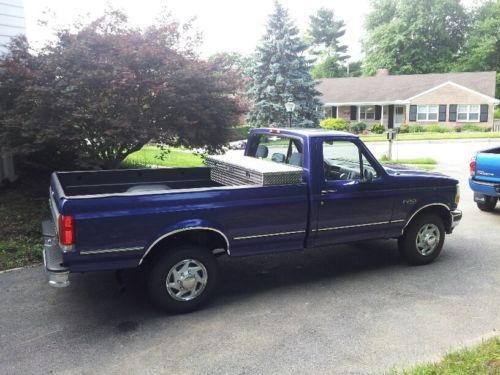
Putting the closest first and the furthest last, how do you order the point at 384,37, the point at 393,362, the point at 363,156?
the point at 393,362
the point at 363,156
the point at 384,37

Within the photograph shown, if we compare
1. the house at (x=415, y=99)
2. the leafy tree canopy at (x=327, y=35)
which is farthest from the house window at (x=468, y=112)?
the leafy tree canopy at (x=327, y=35)

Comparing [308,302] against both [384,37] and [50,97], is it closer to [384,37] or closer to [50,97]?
[50,97]

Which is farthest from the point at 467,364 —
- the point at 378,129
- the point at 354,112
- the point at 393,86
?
the point at 393,86

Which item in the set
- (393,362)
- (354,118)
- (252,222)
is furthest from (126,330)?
(354,118)

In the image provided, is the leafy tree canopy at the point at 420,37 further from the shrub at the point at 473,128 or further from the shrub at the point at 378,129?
the shrub at the point at 378,129

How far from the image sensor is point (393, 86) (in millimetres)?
45312

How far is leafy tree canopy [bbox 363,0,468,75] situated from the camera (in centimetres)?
5672

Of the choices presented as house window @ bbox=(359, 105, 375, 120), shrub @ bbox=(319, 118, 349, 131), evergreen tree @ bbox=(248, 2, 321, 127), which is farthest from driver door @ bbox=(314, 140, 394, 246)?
house window @ bbox=(359, 105, 375, 120)

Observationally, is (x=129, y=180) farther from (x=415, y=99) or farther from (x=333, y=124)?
(x=415, y=99)

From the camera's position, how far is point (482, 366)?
11.9ft

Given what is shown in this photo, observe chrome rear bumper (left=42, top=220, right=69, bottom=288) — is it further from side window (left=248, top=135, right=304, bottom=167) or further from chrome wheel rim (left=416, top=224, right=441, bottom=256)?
chrome wheel rim (left=416, top=224, right=441, bottom=256)

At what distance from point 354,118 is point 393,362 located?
43256mm

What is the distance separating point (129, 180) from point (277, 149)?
2.02 m

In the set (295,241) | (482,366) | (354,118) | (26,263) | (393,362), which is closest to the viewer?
(482,366)
